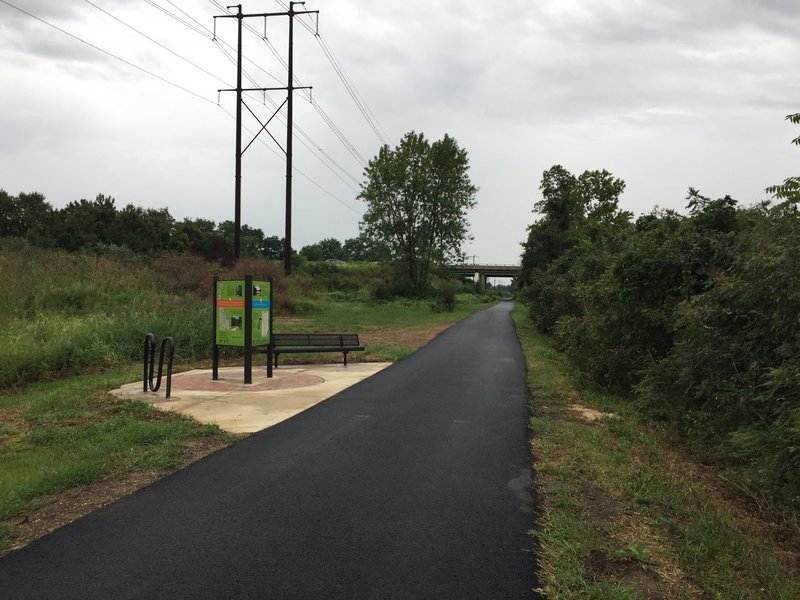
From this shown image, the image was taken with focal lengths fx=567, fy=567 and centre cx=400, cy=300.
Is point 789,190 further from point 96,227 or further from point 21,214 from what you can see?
point 21,214

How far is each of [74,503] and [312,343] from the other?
327 inches

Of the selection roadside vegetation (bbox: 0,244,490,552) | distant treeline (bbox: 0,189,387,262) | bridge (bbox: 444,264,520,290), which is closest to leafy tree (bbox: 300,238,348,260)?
bridge (bbox: 444,264,520,290)

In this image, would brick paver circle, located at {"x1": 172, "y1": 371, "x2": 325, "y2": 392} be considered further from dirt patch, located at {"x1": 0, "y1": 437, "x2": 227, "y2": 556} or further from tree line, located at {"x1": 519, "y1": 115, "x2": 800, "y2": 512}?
tree line, located at {"x1": 519, "y1": 115, "x2": 800, "y2": 512}

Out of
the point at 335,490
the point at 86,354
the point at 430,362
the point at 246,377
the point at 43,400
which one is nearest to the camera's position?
the point at 335,490

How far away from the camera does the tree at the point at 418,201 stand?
157 feet

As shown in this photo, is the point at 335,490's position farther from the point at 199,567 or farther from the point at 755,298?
the point at 755,298

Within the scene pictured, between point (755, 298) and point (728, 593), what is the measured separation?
3.67 m

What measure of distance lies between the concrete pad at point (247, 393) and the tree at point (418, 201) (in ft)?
123

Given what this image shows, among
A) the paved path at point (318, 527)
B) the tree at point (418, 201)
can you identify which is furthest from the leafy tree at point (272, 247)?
the paved path at point (318, 527)

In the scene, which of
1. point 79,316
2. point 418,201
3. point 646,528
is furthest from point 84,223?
point 646,528

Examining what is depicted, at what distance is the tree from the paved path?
139ft

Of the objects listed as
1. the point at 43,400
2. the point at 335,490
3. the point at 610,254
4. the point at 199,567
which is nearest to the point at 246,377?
the point at 43,400

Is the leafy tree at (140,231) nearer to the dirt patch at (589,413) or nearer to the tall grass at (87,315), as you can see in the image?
the tall grass at (87,315)

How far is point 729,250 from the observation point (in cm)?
746
